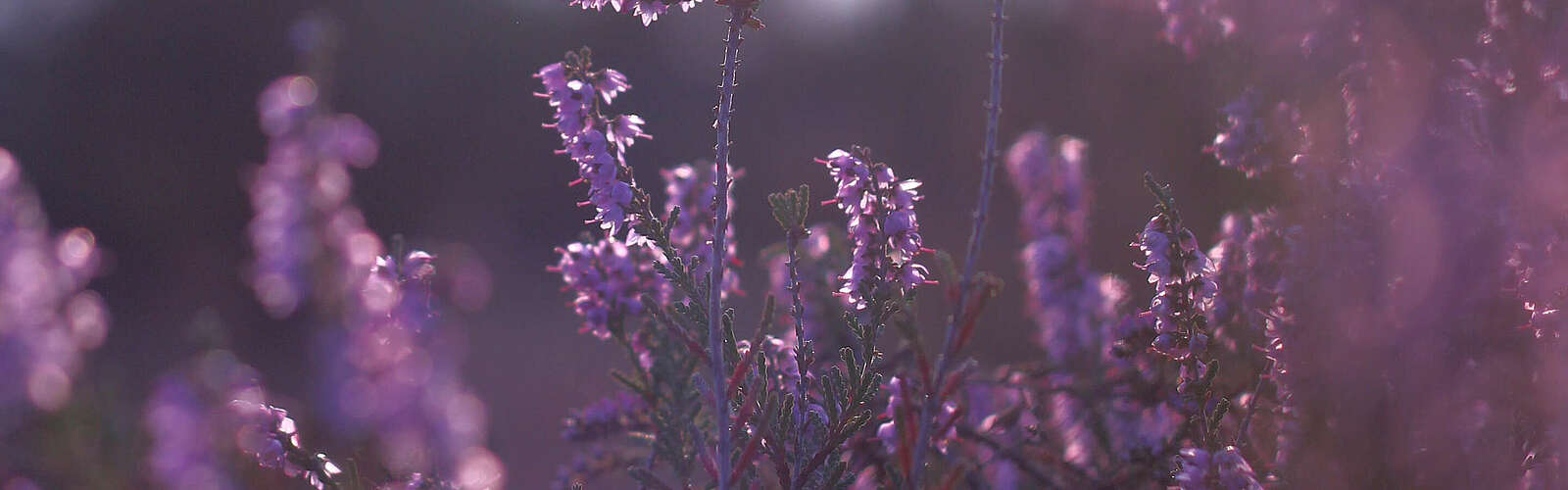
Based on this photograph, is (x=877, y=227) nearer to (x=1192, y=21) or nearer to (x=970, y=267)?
(x=970, y=267)

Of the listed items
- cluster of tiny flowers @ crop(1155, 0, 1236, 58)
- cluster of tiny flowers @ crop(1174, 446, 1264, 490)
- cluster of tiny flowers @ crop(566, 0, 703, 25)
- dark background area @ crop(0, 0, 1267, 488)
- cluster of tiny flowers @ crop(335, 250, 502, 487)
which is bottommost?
cluster of tiny flowers @ crop(1174, 446, 1264, 490)

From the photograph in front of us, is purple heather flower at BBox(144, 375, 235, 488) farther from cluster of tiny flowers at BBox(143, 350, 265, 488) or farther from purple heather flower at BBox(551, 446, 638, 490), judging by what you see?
purple heather flower at BBox(551, 446, 638, 490)

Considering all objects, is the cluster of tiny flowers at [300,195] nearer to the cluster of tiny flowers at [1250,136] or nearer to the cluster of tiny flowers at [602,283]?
the cluster of tiny flowers at [602,283]

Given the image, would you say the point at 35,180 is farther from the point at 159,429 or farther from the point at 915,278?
the point at 915,278

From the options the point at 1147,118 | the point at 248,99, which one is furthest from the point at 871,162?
the point at 248,99

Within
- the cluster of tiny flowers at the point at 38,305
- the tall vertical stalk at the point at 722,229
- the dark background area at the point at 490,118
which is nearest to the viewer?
the tall vertical stalk at the point at 722,229

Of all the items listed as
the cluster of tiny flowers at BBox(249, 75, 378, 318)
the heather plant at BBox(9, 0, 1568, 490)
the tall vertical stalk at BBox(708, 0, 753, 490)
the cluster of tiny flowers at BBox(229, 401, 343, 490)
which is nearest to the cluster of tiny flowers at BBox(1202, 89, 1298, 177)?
the heather plant at BBox(9, 0, 1568, 490)

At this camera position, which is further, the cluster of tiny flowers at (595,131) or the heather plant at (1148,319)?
the cluster of tiny flowers at (595,131)

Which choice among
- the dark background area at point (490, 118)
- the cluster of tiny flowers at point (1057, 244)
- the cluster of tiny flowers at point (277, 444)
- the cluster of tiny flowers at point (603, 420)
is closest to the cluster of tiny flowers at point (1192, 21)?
the cluster of tiny flowers at point (1057, 244)
